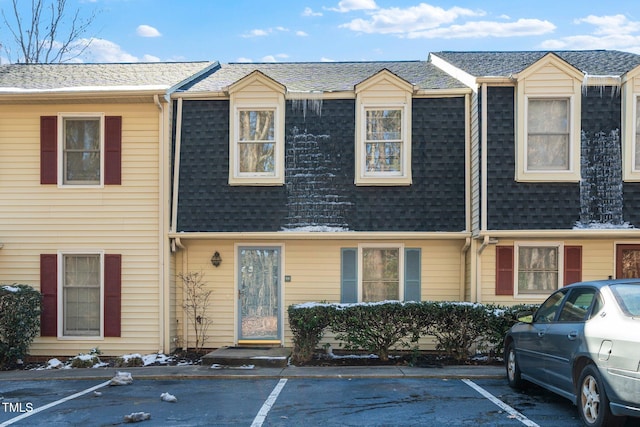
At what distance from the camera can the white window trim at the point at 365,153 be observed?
1145 centimetres

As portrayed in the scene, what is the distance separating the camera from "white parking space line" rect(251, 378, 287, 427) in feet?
21.9

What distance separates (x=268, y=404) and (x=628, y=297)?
4.31 m

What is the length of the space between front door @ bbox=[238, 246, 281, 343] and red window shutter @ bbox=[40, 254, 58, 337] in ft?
11.5

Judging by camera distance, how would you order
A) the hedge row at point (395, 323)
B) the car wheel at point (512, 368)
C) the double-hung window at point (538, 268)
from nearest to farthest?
the car wheel at point (512, 368) < the hedge row at point (395, 323) < the double-hung window at point (538, 268)

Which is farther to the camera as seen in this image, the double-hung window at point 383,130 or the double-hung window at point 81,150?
the double-hung window at point 81,150

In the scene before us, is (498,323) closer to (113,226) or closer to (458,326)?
(458,326)

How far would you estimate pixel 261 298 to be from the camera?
1189 cm

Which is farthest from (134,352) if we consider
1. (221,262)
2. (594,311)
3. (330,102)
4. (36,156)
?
(594,311)

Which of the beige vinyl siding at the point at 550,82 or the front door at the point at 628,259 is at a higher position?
the beige vinyl siding at the point at 550,82

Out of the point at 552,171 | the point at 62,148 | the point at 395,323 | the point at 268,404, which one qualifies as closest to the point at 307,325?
the point at 395,323

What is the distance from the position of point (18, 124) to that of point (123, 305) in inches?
162

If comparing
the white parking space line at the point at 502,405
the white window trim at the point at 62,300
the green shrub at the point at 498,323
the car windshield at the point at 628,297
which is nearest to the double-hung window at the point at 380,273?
the green shrub at the point at 498,323

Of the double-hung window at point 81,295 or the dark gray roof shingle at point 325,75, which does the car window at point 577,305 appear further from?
the double-hung window at point 81,295

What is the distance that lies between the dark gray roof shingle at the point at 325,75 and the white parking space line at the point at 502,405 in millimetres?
5945
